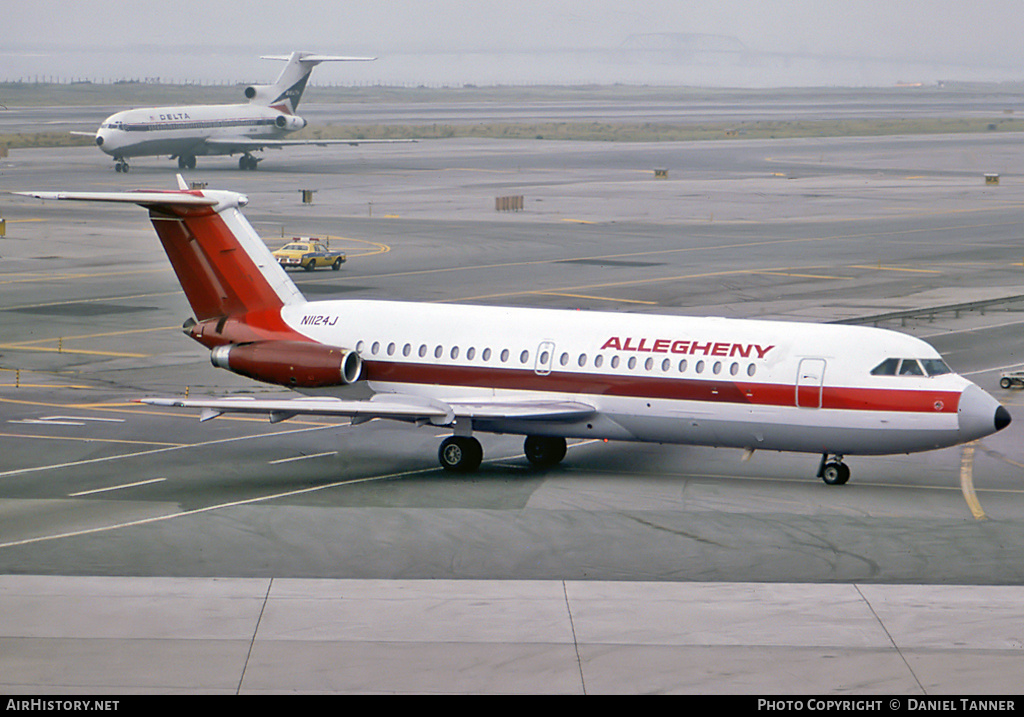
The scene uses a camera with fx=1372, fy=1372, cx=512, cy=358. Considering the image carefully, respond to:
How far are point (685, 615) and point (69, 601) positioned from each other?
29.9 feet

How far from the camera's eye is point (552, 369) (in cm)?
2909

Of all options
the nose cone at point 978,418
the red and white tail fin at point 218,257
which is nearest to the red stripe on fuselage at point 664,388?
the nose cone at point 978,418

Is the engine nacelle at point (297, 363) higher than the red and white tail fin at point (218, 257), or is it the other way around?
the red and white tail fin at point (218, 257)

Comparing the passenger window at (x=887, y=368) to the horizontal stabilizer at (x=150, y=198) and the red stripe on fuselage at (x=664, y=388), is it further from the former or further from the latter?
the horizontal stabilizer at (x=150, y=198)

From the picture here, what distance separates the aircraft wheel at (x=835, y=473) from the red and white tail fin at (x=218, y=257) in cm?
1265

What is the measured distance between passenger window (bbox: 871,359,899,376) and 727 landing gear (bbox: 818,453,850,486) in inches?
83.1

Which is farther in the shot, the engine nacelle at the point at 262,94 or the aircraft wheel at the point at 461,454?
the engine nacelle at the point at 262,94

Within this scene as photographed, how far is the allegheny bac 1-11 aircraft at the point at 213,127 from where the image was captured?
115 meters

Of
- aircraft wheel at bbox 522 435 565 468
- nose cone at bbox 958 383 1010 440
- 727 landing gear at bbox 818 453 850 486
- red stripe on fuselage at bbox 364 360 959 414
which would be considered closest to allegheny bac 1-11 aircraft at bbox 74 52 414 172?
red stripe on fuselage at bbox 364 360 959 414

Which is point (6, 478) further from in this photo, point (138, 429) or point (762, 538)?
point (762, 538)

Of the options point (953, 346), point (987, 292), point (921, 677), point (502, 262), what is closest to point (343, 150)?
point (502, 262)

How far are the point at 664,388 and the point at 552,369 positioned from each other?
8.18 feet

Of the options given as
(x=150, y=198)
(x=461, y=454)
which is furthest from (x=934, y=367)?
(x=150, y=198)

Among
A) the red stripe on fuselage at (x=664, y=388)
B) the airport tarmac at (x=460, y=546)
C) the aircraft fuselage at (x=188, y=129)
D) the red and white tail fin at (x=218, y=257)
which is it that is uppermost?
A: the aircraft fuselage at (x=188, y=129)
